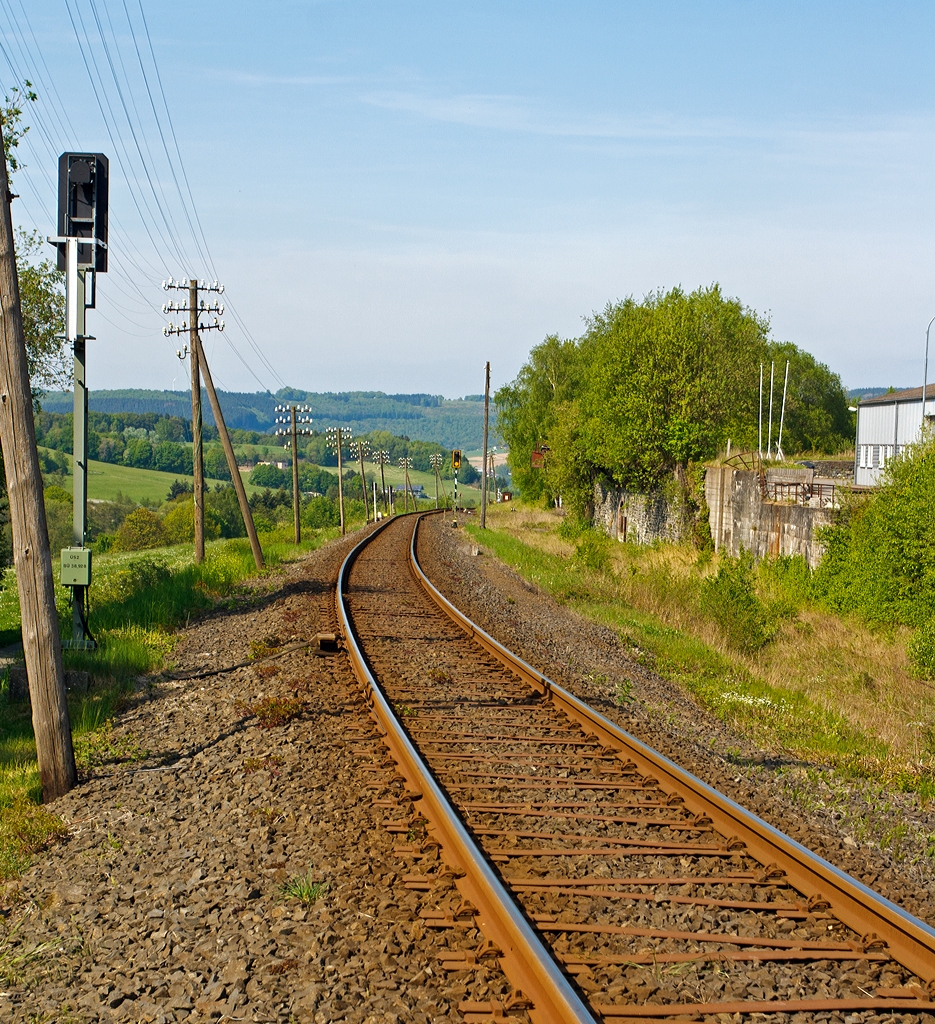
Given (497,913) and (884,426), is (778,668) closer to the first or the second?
(497,913)

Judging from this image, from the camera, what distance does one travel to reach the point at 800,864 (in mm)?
5418

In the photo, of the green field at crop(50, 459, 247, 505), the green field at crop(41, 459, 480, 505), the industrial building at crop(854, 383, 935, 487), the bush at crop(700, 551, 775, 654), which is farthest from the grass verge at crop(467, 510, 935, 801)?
the green field at crop(50, 459, 247, 505)

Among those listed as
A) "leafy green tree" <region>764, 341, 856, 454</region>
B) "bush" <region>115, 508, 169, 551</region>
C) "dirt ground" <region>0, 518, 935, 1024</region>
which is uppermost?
"leafy green tree" <region>764, 341, 856, 454</region>

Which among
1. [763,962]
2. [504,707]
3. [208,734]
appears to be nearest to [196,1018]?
[763,962]

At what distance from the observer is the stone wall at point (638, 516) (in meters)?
39.9

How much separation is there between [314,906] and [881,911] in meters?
2.87

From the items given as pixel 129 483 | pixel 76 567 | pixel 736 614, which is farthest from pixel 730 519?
pixel 129 483

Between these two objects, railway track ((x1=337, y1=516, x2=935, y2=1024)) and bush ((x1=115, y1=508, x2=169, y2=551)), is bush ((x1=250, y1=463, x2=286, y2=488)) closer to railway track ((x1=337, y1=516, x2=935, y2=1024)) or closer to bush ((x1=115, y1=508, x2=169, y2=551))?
bush ((x1=115, y1=508, x2=169, y2=551))

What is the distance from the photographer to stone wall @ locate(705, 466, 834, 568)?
2631cm

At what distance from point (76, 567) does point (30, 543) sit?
4.93 m

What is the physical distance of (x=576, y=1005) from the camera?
3.75 m

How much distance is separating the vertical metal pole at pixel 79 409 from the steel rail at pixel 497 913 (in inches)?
260

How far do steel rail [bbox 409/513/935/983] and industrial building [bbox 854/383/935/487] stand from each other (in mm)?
34777

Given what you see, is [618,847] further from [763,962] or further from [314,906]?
[314,906]
